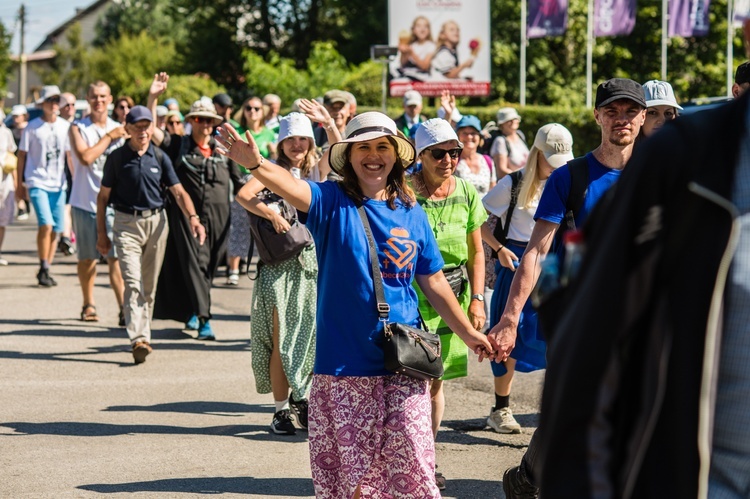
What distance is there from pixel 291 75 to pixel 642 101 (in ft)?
108

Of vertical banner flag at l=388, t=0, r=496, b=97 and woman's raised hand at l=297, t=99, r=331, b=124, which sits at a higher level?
vertical banner flag at l=388, t=0, r=496, b=97

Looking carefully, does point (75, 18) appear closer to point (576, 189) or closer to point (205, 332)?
point (205, 332)

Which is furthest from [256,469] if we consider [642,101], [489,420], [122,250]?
[122,250]

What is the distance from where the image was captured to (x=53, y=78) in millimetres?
73750

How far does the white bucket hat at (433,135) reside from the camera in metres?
6.11

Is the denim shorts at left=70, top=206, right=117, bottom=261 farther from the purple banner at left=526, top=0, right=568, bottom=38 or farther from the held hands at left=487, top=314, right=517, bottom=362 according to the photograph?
the purple banner at left=526, top=0, right=568, bottom=38

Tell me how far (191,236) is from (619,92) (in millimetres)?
6019

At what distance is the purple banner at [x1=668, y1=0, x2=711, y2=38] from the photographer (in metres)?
33.5

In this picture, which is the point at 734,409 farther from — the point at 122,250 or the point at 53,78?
the point at 53,78

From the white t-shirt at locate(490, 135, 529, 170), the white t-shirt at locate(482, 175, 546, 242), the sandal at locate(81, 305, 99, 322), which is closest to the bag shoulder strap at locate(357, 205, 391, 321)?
the white t-shirt at locate(482, 175, 546, 242)

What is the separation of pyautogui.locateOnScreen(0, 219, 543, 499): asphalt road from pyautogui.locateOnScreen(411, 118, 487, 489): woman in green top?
654 millimetres

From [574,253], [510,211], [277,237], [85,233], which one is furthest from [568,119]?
[574,253]

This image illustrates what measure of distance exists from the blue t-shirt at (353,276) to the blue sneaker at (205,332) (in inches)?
237

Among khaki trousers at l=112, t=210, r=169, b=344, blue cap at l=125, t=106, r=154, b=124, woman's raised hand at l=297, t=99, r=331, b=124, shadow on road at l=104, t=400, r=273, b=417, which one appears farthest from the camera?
blue cap at l=125, t=106, r=154, b=124
